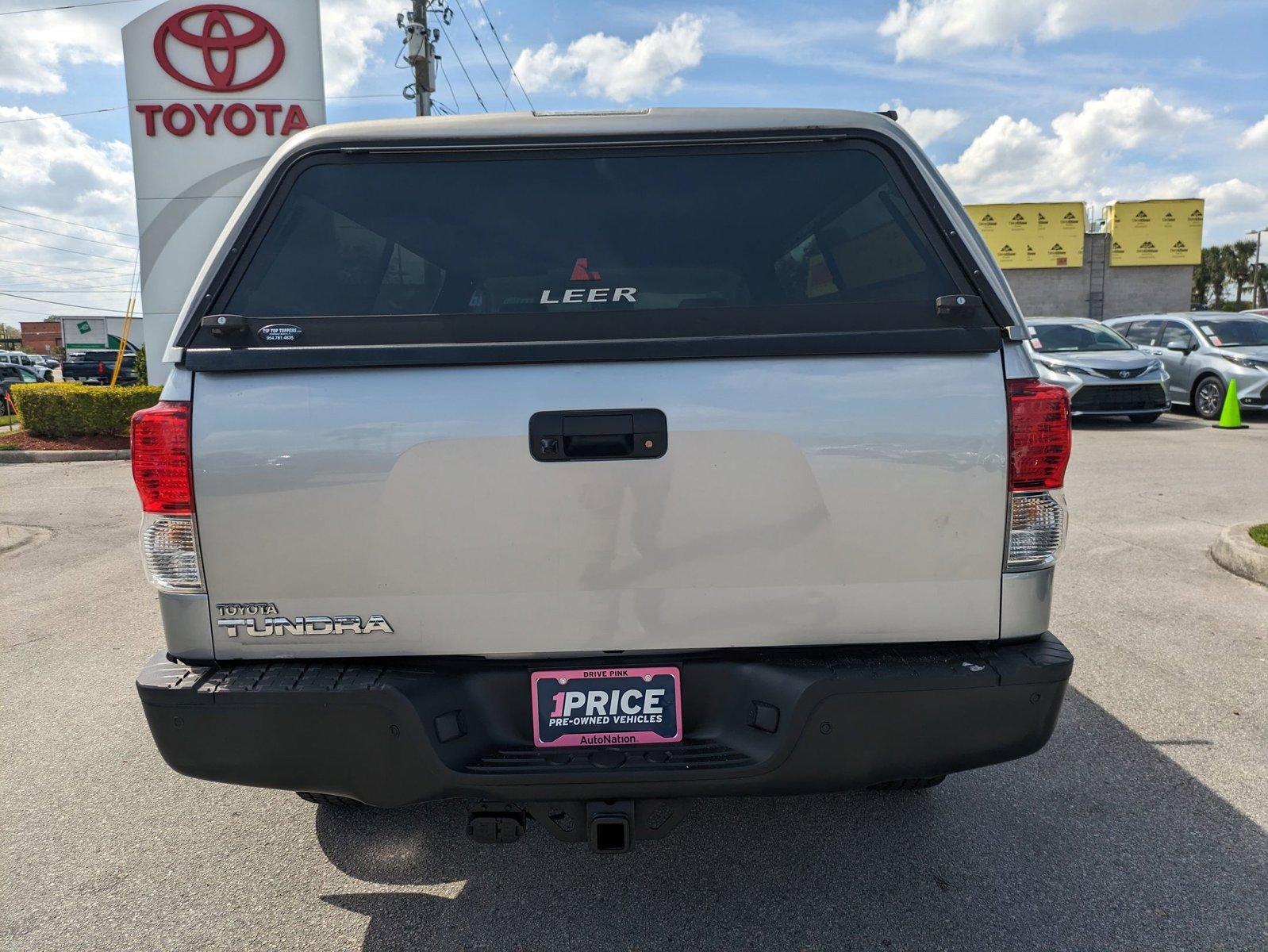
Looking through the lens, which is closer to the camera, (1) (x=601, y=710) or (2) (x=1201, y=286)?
(1) (x=601, y=710)

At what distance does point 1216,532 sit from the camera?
7.16 meters

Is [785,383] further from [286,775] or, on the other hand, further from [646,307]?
[286,775]

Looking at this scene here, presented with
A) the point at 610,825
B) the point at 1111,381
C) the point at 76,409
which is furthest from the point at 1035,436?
the point at 76,409

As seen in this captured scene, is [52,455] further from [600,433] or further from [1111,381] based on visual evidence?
[1111,381]

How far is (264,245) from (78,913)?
78.1 inches

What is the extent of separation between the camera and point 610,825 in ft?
6.91

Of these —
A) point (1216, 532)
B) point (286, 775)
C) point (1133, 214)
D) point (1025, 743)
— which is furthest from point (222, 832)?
point (1133, 214)

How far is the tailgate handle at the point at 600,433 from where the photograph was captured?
2.11 m

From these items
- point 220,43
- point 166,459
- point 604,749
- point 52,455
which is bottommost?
point 52,455

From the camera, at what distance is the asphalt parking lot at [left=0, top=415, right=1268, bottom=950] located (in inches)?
98.0

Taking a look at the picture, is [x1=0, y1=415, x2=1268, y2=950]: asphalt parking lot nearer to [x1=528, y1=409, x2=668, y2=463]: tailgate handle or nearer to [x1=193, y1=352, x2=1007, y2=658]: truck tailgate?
[x1=193, y1=352, x2=1007, y2=658]: truck tailgate

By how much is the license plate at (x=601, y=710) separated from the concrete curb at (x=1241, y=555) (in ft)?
17.3

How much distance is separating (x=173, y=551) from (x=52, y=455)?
1383cm

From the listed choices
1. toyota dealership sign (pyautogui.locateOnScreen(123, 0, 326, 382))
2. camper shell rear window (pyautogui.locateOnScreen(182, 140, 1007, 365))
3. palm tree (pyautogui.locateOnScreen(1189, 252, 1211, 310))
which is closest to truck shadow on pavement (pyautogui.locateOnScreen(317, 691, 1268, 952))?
camper shell rear window (pyautogui.locateOnScreen(182, 140, 1007, 365))
